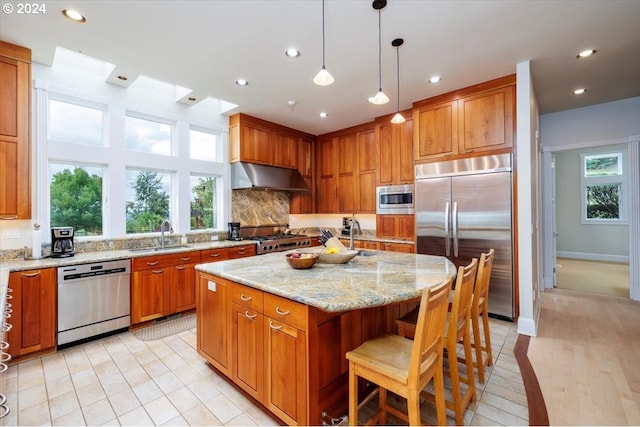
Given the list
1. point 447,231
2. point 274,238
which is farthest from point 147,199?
point 447,231

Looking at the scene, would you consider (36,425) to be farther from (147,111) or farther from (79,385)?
(147,111)

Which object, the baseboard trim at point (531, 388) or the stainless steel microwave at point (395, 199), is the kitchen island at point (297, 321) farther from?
the stainless steel microwave at point (395, 199)

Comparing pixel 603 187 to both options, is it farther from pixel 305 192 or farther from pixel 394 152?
pixel 305 192

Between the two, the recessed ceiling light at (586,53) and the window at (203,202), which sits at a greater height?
the recessed ceiling light at (586,53)

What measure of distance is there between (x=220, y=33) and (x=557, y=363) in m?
4.28

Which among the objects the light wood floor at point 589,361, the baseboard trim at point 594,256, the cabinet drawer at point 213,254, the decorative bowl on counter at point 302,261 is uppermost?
the decorative bowl on counter at point 302,261

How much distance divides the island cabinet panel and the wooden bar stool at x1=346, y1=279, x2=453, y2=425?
1.08 meters

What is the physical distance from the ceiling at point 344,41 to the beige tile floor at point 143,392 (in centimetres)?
300

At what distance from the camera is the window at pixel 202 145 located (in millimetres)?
4516

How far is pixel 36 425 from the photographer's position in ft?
5.90

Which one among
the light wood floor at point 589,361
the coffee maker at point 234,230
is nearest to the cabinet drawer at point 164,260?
the coffee maker at point 234,230

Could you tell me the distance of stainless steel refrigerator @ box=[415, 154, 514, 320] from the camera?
11.1ft

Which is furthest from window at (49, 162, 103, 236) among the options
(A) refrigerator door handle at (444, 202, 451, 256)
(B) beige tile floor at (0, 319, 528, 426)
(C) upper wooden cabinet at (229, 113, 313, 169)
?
(A) refrigerator door handle at (444, 202, 451, 256)

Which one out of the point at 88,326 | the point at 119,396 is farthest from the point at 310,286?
the point at 88,326
